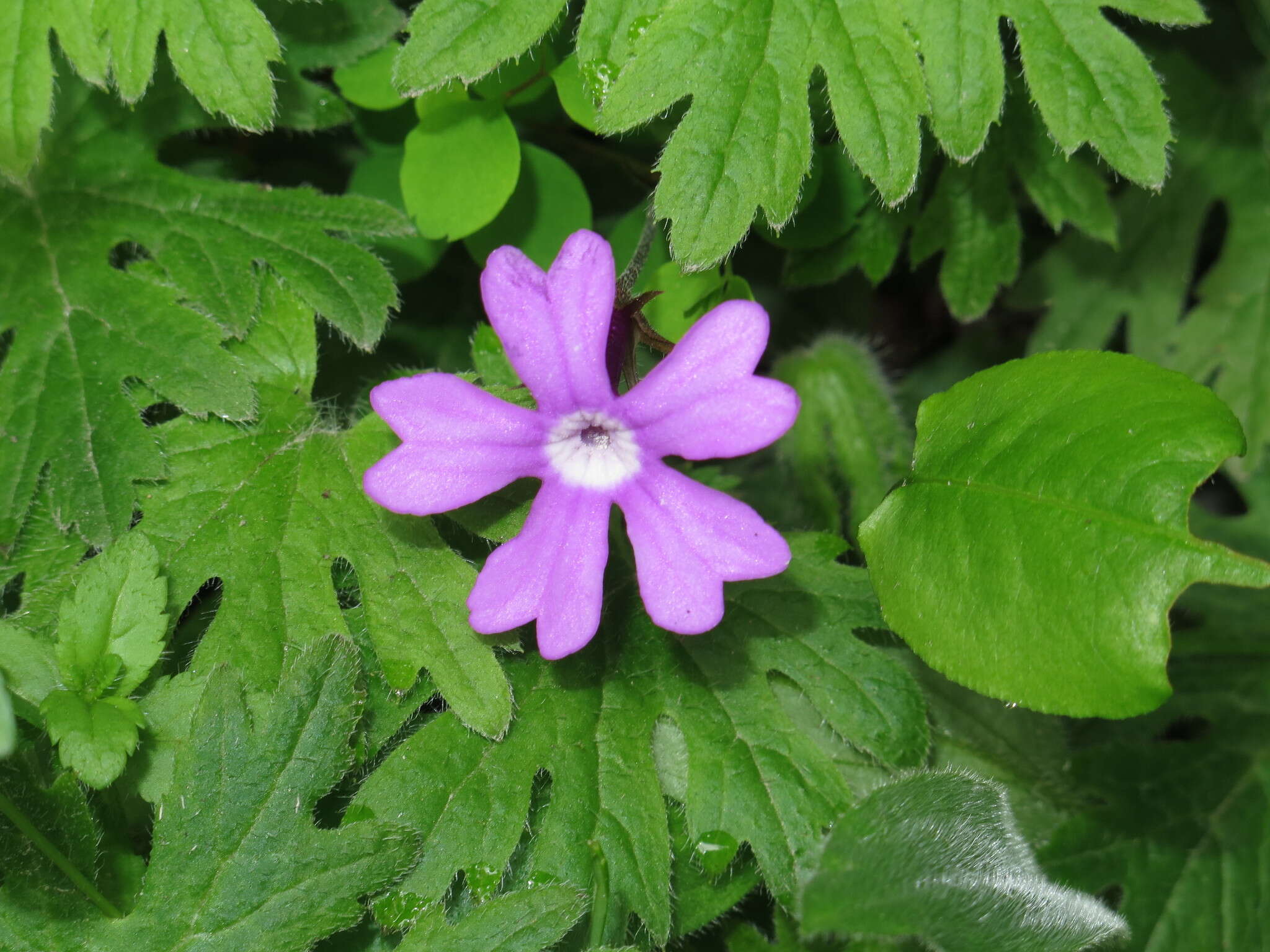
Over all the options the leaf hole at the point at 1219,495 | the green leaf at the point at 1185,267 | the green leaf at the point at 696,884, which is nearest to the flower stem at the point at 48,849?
the green leaf at the point at 696,884

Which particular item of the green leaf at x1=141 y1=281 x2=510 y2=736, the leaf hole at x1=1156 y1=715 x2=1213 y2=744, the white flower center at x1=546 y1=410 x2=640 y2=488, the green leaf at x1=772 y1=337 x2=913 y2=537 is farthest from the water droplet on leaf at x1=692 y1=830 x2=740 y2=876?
the leaf hole at x1=1156 y1=715 x2=1213 y2=744

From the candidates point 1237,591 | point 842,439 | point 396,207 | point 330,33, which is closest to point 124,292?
point 396,207

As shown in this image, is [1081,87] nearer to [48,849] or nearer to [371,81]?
[371,81]

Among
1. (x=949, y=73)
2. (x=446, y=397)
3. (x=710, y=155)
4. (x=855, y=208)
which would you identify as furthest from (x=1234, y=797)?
(x=446, y=397)

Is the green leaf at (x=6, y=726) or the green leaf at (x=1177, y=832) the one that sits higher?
the green leaf at (x=6, y=726)

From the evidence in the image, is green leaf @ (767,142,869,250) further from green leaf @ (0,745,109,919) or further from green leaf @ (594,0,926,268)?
green leaf @ (0,745,109,919)

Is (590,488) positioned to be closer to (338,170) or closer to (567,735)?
(567,735)

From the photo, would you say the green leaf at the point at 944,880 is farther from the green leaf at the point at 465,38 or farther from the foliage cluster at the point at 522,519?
the green leaf at the point at 465,38
